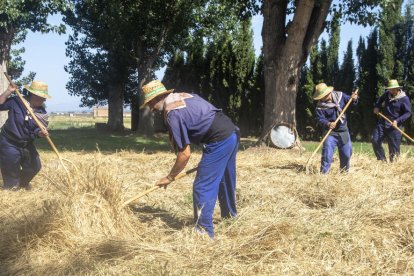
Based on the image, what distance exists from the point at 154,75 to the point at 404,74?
10.7 m

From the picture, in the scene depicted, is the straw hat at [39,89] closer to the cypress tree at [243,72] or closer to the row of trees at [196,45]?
the row of trees at [196,45]

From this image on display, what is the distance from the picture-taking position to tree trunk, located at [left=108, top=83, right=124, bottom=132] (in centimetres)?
2209

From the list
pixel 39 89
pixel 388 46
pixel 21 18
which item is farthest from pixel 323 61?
pixel 39 89

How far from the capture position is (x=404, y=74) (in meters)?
16.9

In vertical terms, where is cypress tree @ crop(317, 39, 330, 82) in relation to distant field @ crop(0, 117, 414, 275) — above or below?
above

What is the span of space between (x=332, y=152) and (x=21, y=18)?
8832mm

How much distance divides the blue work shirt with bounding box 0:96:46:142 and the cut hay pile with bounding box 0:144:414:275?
0.84 metres

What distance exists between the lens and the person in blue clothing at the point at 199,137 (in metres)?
4.20

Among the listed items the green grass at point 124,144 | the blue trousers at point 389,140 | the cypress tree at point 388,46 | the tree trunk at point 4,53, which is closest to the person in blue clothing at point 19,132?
the green grass at point 124,144

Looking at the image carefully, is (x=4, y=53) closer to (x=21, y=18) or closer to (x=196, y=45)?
(x=21, y=18)

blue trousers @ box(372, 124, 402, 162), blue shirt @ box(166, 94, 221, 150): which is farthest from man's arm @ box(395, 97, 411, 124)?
blue shirt @ box(166, 94, 221, 150)

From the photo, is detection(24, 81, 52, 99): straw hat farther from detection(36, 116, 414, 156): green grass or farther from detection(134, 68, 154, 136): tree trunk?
detection(134, 68, 154, 136): tree trunk

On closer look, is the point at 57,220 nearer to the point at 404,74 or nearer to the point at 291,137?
the point at 291,137

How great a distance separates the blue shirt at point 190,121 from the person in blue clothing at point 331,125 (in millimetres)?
3240
